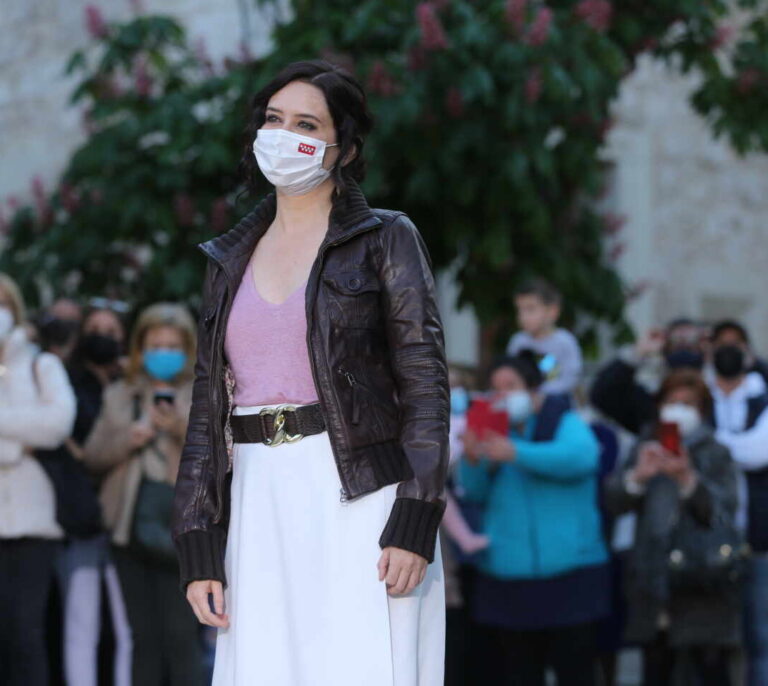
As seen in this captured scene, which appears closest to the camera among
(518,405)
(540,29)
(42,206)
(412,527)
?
(412,527)

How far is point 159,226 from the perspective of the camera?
25.5 ft

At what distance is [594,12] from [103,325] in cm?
285

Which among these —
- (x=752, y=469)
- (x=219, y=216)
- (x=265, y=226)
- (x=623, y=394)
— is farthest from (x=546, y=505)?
(x=265, y=226)

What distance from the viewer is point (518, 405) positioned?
263 inches

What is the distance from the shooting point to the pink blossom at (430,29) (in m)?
6.99

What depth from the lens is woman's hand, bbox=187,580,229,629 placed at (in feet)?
11.2

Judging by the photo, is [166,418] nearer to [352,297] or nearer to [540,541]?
[540,541]

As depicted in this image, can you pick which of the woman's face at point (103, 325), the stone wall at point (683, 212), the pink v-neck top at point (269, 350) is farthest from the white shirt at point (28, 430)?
the stone wall at point (683, 212)

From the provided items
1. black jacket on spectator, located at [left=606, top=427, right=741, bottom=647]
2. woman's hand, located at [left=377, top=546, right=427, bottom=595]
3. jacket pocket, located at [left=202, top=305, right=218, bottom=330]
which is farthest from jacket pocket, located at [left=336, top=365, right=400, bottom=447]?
black jacket on spectator, located at [left=606, top=427, right=741, bottom=647]

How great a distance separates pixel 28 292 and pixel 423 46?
9.20 feet

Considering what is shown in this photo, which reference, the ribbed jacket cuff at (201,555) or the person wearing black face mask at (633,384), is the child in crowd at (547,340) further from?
the ribbed jacket cuff at (201,555)

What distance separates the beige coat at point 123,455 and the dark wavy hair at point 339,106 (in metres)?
2.76

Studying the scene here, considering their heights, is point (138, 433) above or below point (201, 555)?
above

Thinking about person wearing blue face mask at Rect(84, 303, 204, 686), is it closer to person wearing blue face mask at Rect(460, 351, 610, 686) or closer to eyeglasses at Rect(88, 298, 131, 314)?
eyeglasses at Rect(88, 298, 131, 314)
